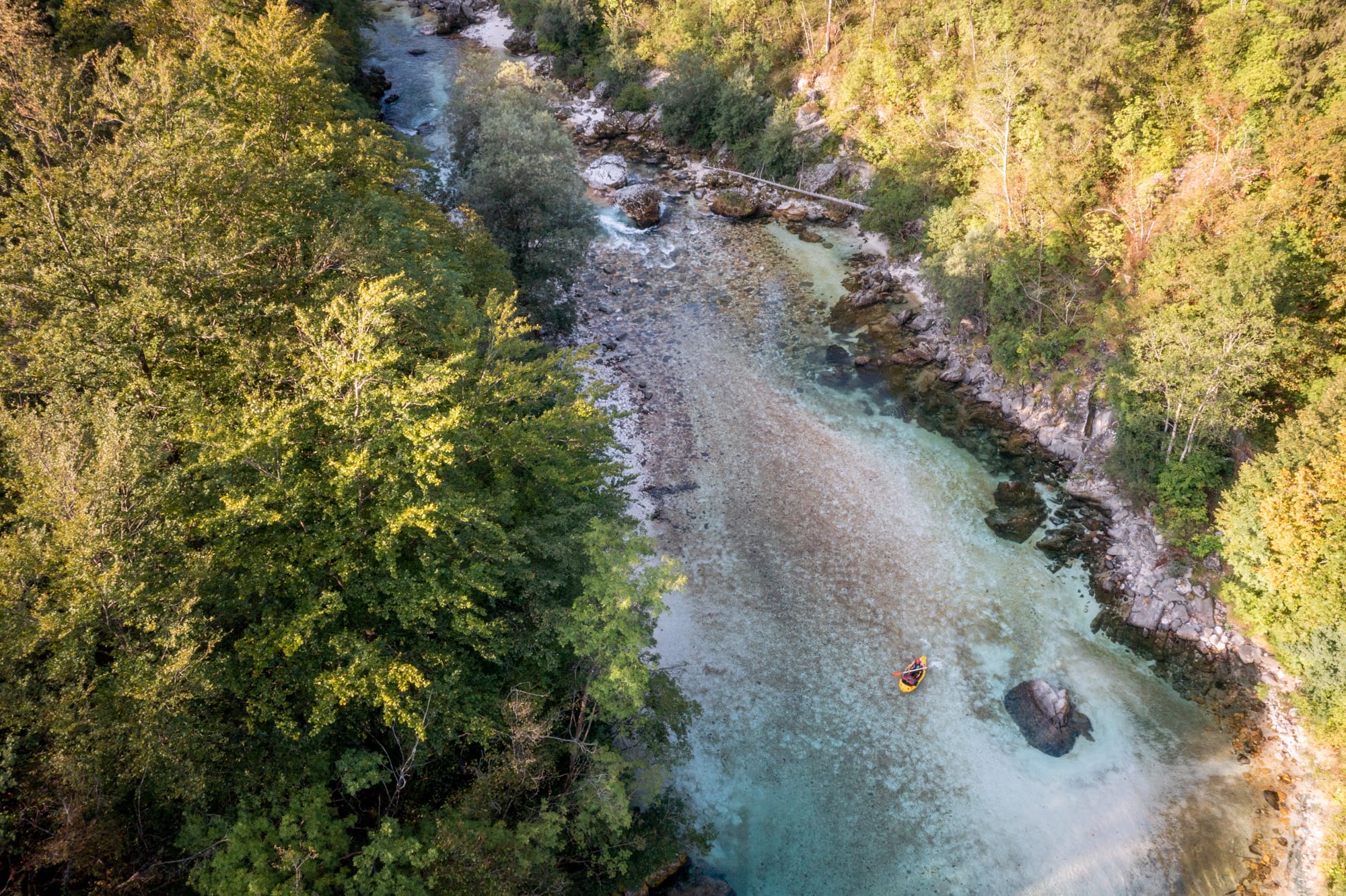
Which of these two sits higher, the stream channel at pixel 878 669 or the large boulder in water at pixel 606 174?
the large boulder in water at pixel 606 174

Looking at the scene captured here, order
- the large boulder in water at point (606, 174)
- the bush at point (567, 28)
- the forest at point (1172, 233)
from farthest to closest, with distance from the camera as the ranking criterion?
the bush at point (567, 28), the large boulder in water at point (606, 174), the forest at point (1172, 233)

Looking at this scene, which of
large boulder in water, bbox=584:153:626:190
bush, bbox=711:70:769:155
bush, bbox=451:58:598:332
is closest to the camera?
bush, bbox=451:58:598:332

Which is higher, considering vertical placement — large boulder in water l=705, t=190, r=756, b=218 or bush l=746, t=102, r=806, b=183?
bush l=746, t=102, r=806, b=183

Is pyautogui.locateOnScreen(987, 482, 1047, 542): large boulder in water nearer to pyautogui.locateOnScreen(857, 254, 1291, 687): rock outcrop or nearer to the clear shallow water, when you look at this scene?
the clear shallow water

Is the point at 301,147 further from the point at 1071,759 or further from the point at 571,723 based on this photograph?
the point at 1071,759

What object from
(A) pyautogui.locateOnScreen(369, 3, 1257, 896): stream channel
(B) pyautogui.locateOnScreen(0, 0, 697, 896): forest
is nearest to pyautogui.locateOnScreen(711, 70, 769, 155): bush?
(A) pyautogui.locateOnScreen(369, 3, 1257, 896): stream channel

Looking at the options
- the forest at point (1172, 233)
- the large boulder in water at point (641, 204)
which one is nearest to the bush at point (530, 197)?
the large boulder in water at point (641, 204)

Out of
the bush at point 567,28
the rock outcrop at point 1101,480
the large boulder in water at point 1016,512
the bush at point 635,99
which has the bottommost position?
the large boulder in water at point 1016,512

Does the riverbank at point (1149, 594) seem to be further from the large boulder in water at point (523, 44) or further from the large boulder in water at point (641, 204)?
the large boulder in water at point (523, 44)
